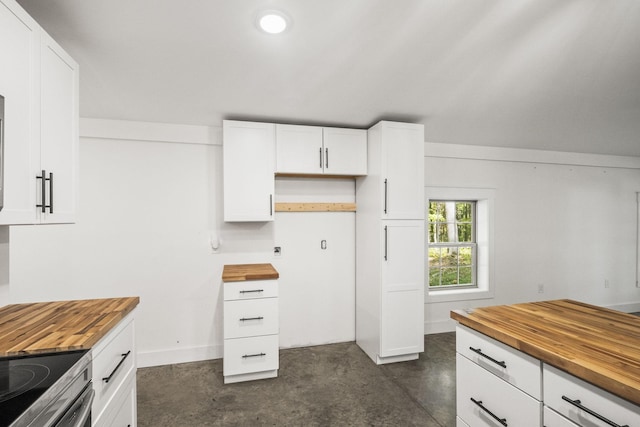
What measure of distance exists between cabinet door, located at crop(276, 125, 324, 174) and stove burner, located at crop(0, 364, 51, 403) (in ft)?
7.56

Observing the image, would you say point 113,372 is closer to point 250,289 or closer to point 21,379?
point 21,379

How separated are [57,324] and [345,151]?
2572 millimetres

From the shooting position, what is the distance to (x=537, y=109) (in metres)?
2.93

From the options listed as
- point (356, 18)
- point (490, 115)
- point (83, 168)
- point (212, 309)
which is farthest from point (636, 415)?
point (83, 168)

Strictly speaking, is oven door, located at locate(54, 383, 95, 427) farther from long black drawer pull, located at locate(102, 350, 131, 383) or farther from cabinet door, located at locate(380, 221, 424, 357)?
cabinet door, located at locate(380, 221, 424, 357)

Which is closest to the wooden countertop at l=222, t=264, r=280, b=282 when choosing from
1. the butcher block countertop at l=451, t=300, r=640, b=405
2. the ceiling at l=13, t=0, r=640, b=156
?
the ceiling at l=13, t=0, r=640, b=156

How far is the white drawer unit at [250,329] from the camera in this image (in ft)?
8.87

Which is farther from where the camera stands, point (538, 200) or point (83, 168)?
point (538, 200)

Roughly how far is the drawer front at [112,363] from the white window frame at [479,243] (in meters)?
3.23

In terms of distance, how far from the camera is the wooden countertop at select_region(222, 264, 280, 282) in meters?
2.70

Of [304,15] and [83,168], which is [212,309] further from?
[304,15]

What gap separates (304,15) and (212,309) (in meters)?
2.79

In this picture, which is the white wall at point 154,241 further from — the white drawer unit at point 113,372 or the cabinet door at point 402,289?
the white drawer unit at point 113,372

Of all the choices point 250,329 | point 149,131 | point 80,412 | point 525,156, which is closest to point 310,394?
point 250,329
